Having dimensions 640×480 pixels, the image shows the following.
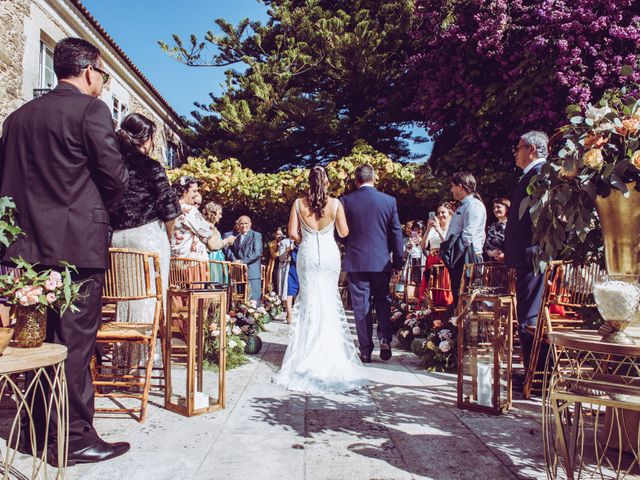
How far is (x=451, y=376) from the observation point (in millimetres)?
4699

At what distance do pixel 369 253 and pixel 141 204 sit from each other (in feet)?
7.95

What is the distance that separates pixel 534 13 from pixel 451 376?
7655 millimetres

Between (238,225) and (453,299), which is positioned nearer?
(453,299)

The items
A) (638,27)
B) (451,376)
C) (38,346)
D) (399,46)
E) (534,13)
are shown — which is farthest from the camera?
(399,46)

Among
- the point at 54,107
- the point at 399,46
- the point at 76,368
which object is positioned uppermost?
the point at 399,46

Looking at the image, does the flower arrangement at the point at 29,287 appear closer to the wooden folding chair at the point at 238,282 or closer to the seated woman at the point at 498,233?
the wooden folding chair at the point at 238,282

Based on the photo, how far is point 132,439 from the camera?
2.79 metres

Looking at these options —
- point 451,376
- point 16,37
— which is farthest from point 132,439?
point 16,37

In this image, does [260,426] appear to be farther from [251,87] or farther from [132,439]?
[251,87]

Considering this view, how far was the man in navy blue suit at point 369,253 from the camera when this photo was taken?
17.5 ft

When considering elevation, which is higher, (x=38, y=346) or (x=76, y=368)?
(x=38, y=346)

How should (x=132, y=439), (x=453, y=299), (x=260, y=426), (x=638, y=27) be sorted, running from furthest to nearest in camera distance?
1. (x=638, y=27)
2. (x=453, y=299)
3. (x=260, y=426)
4. (x=132, y=439)

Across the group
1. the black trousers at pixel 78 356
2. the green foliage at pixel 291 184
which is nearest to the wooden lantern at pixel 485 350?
the black trousers at pixel 78 356

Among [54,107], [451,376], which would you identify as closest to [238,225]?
[451,376]
